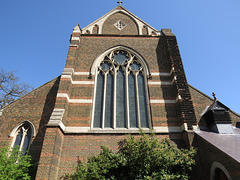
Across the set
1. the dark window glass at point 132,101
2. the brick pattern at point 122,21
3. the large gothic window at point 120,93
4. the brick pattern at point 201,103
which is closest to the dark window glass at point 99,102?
the large gothic window at point 120,93

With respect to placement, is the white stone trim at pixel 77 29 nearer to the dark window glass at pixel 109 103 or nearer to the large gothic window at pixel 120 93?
the large gothic window at pixel 120 93

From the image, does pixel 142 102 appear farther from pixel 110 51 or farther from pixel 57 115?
pixel 57 115

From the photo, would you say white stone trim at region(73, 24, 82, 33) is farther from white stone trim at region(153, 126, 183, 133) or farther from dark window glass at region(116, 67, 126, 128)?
white stone trim at region(153, 126, 183, 133)

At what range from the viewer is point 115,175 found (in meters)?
6.98

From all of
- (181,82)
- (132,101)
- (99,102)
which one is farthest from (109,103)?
(181,82)

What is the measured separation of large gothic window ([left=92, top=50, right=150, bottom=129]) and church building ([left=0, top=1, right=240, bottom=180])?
57mm

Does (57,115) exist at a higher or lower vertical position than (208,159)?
higher

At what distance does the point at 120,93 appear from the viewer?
398 inches

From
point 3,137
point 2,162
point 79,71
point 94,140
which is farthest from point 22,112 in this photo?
point 94,140

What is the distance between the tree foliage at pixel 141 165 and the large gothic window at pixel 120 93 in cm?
208

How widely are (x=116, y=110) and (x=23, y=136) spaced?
17.8ft

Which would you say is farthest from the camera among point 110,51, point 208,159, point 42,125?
point 110,51

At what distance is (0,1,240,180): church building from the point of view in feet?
24.3

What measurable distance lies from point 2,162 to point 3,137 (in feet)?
8.94
